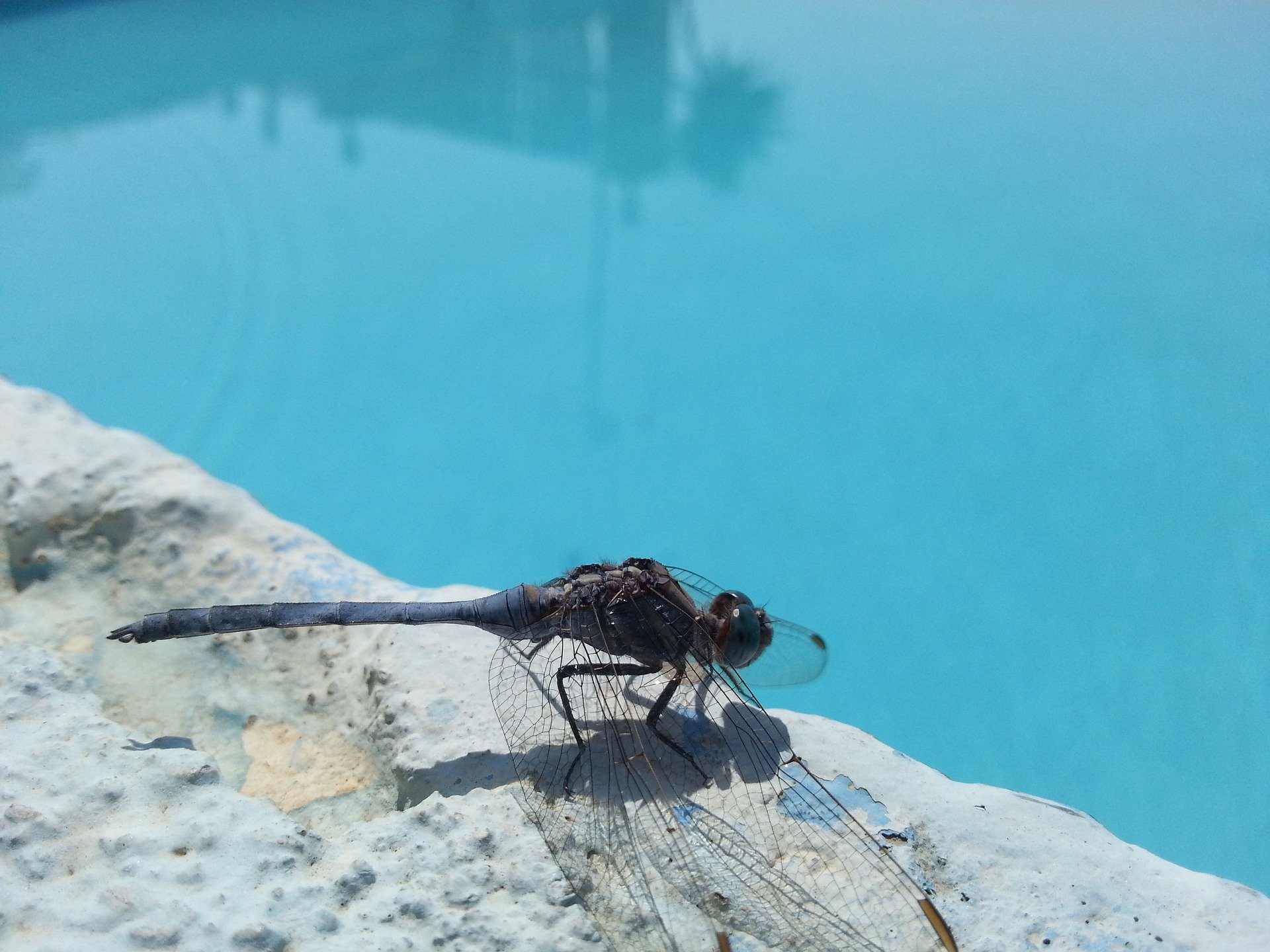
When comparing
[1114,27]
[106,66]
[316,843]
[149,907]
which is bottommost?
[149,907]

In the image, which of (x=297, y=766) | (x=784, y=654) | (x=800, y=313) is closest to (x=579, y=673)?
(x=784, y=654)

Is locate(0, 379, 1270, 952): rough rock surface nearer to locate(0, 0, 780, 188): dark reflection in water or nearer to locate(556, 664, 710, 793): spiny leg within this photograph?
locate(556, 664, 710, 793): spiny leg

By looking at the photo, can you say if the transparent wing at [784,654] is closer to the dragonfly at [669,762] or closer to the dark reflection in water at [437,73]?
the dragonfly at [669,762]

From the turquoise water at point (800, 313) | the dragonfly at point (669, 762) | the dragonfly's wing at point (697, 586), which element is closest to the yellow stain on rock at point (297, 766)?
the dragonfly at point (669, 762)

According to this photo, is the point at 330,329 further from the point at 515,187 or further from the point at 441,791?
the point at 441,791

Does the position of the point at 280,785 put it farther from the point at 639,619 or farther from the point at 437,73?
the point at 437,73

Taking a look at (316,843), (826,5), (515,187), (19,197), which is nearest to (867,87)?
(826,5)

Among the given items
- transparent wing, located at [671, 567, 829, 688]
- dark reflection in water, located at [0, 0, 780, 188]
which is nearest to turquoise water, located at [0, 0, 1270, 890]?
A: dark reflection in water, located at [0, 0, 780, 188]
